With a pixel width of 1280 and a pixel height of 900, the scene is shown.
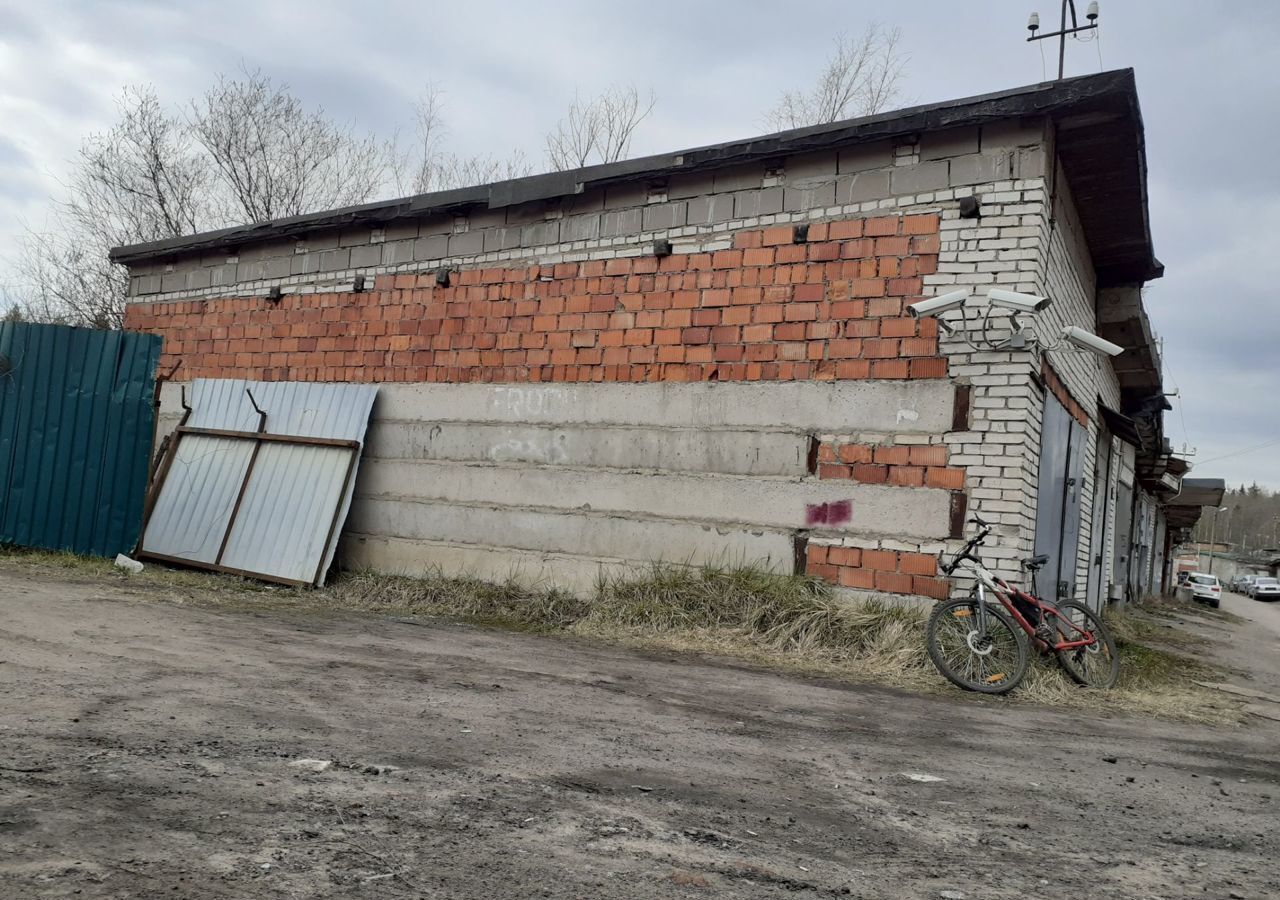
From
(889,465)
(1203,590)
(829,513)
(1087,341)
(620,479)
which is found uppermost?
(1087,341)

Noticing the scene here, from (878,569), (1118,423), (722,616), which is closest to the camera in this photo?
(878,569)

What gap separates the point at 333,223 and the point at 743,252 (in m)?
4.51

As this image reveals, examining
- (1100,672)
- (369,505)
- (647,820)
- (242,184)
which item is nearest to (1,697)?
(647,820)

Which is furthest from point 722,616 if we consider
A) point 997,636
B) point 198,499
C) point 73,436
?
point 73,436

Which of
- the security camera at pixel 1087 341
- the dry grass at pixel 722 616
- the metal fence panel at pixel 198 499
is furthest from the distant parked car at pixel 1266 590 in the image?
the metal fence panel at pixel 198 499

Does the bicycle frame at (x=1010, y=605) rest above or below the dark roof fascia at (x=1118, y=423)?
below

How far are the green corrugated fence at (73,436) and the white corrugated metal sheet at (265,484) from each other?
1.56 ft

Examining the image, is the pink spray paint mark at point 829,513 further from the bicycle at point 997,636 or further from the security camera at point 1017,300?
the security camera at point 1017,300

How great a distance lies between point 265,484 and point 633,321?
4.10 metres

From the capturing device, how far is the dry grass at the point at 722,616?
6.09m

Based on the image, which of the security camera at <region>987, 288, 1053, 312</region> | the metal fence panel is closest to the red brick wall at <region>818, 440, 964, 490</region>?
the security camera at <region>987, 288, 1053, 312</region>

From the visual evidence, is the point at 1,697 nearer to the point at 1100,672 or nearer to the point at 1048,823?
the point at 1048,823

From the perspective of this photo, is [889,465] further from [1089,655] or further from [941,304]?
[1089,655]

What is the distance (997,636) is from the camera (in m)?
6.01
